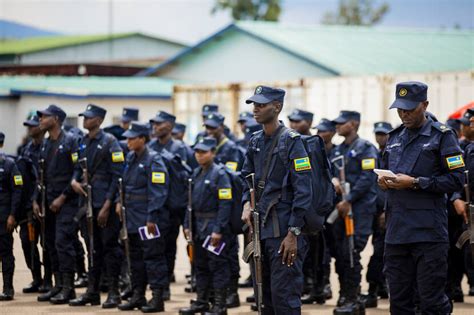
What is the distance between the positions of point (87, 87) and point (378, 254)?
19.8 metres

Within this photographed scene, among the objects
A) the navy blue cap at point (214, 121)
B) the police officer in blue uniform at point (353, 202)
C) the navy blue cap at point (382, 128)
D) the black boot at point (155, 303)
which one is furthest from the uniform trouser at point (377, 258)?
the navy blue cap at point (214, 121)

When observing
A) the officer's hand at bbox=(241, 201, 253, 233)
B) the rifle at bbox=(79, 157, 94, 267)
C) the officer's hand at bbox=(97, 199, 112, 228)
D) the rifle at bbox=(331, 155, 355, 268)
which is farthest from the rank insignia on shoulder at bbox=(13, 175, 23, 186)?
the officer's hand at bbox=(241, 201, 253, 233)

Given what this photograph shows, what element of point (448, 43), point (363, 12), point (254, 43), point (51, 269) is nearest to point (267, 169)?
point (51, 269)

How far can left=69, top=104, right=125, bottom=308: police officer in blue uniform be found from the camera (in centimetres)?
1211

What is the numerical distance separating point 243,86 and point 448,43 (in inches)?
511

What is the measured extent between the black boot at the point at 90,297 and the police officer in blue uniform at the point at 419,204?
5025 mm

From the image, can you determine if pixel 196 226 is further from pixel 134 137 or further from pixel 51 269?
pixel 51 269

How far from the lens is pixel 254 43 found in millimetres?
32094

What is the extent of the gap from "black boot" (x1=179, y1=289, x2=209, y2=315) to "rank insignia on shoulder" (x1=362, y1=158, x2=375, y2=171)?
2.48 metres

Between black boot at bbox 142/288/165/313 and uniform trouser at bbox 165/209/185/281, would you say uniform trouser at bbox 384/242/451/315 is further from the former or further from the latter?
uniform trouser at bbox 165/209/185/281

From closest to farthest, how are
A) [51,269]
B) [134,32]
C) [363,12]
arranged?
[51,269], [134,32], [363,12]

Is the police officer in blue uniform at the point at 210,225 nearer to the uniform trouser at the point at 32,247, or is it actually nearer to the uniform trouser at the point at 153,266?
the uniform trouser at the point at 153,266

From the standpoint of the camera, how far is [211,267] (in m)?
11.2

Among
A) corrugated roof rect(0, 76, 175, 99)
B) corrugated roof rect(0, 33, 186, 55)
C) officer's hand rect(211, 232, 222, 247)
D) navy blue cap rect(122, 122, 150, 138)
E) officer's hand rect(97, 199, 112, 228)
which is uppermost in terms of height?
corrugated roof rect(0, 33, 186, 55)
